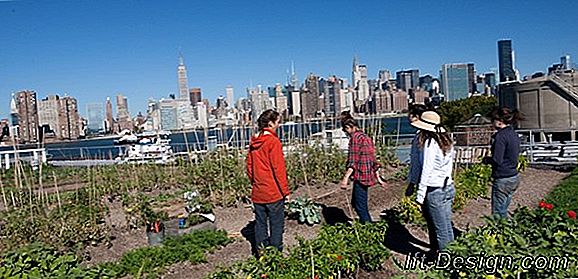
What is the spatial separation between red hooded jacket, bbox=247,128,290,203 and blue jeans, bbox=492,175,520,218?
205 centimetres

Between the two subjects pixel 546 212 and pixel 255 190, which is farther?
pixel 255 190

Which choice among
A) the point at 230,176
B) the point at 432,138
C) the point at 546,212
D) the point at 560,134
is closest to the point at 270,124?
the point at 432,138

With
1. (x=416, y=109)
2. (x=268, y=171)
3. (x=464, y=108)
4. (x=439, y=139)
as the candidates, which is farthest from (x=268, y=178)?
(x=464, y=108)

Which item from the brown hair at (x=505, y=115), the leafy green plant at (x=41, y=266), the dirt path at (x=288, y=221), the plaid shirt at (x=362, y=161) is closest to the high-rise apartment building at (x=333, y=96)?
the dirt path at (x=288, y=221)

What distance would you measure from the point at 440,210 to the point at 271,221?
1.66m

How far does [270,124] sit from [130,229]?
3129mm

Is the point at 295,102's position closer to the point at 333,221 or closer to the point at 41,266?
the point at 333,221

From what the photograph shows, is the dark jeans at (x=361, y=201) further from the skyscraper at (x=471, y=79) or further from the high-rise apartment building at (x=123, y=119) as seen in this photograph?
the skyscraper at (x=471, y=79)

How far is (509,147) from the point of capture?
5340 millimetres

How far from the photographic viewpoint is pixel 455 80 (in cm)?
5931

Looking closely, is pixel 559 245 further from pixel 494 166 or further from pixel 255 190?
pixel 255 190

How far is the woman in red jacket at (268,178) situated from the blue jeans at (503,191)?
2046mm

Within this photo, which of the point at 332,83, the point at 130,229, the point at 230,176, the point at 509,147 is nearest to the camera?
the point at 509,147

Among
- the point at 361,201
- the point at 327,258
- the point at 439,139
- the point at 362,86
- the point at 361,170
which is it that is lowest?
the point at 327,258
